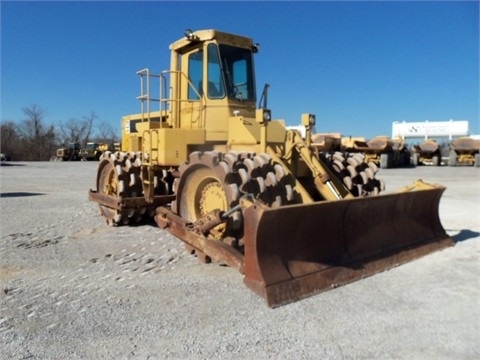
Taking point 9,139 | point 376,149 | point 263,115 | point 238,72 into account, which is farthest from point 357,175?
point 9,139

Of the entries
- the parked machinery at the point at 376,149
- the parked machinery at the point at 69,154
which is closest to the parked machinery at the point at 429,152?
the parked machinery at the point at 376,149

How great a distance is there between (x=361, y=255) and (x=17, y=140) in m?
61.6

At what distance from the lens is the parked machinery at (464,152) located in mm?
31859

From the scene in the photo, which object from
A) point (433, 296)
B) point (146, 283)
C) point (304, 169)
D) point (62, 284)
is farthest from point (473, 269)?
point (62, 284)

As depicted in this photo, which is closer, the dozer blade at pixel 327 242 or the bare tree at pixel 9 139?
the dozer blade at pixel 327 242

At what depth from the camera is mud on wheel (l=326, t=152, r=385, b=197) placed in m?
6.42

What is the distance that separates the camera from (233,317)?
386 cm

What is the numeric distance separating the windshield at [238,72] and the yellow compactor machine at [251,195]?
17mm

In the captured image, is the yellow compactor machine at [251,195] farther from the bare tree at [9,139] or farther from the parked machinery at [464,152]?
the bare tree at [9,139]

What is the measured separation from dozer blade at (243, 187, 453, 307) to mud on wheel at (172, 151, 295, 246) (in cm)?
56

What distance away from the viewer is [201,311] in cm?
399

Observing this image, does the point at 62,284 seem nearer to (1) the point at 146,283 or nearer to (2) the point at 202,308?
(1) the point at 146,283

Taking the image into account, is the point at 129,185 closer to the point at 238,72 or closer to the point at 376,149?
Answer: the point at 238,72

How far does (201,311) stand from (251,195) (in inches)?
48.3
